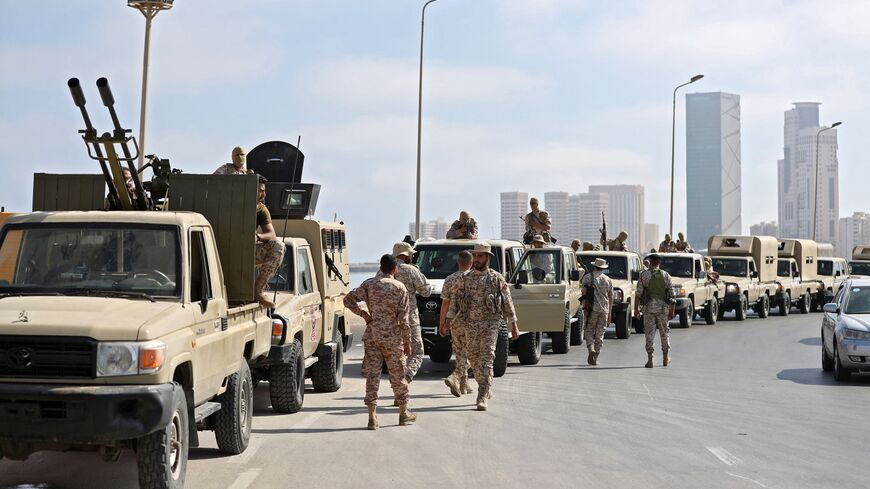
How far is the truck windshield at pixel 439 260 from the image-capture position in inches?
769

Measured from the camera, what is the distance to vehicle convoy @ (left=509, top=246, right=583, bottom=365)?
1970cm

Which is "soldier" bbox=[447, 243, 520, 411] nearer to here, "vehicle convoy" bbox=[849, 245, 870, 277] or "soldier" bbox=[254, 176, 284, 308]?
"soldier" bbox=[254, 176, 284, 308]

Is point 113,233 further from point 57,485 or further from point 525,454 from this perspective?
point 525,454

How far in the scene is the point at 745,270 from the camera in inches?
1446

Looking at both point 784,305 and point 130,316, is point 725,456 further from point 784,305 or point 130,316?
point 784,305

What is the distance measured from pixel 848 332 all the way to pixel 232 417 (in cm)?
1019

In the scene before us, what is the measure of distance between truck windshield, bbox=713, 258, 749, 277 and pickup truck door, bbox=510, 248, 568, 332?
1742cm

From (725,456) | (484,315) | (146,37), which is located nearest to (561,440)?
(725,456)

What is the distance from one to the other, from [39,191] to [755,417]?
25.0ft

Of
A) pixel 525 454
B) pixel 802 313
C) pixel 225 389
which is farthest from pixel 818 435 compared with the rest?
pixel 802 313

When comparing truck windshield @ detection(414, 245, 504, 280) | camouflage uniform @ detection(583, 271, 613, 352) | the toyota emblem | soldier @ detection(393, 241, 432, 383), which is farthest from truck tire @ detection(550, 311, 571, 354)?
the toyota emblem

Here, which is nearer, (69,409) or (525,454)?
(69,409)

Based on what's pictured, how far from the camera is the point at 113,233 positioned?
8797mm

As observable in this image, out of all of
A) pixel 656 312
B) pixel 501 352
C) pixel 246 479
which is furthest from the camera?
pixel 656 312
